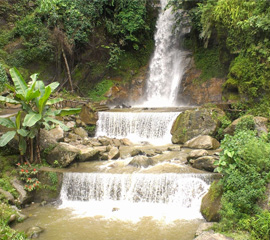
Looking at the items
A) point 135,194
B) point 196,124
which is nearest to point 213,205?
point 135,194

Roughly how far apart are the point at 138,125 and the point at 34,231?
27.0 feet

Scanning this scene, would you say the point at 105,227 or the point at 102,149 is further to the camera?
the point at 102,149

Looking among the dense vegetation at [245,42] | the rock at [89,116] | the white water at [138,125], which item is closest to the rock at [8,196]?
the white water at [138,125]

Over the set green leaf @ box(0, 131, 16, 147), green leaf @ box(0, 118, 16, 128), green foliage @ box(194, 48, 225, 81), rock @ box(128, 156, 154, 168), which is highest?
green foliage @ box(194, 48, 225, 81)

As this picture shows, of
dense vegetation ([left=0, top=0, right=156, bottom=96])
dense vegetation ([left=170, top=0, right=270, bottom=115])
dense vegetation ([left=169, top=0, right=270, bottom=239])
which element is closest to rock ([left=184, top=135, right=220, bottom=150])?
dense vegetation ([left=169, top=0, right=270, bottom=239])

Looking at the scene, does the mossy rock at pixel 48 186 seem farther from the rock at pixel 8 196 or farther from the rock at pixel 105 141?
the rock at pixel 105 141

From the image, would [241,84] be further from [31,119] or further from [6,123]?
[6,123]

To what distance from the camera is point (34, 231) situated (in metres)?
6.30

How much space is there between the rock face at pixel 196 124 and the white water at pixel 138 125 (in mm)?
568

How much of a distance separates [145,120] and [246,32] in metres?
6.64

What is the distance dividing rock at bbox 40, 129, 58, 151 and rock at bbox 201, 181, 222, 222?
6.08 m

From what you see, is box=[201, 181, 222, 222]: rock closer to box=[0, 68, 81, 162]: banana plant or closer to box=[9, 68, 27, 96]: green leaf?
box=[0, 68, 81, 162]: banana plant

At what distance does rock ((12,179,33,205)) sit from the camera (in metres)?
7.82

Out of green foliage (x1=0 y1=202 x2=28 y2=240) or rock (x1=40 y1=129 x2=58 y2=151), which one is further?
rock (x1=40 y1=129 x2=58 y2=151)
